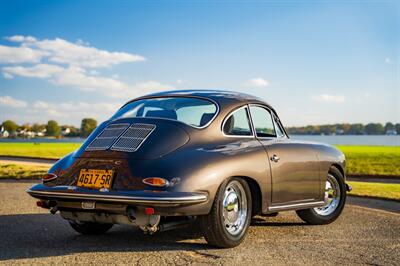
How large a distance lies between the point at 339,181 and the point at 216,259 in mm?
3454

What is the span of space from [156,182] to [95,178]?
723mm

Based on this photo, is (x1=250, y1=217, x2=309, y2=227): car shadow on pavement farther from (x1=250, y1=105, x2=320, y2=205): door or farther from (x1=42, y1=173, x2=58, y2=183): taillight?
(x1=42, y1=173, x2=58, y2=183): taillight

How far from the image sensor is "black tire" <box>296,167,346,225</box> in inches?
283

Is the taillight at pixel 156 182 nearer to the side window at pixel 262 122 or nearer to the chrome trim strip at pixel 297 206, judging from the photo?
the chrome trim strip at pixel 297 206

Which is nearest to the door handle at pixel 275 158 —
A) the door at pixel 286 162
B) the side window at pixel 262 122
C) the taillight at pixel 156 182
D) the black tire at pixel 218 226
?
the door at pixel 286 162

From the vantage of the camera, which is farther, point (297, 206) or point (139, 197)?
point (297, 206)

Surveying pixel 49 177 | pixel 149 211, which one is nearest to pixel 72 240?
pixel 49 177

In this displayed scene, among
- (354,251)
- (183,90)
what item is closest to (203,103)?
(183,90)

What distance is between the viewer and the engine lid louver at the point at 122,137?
520cm

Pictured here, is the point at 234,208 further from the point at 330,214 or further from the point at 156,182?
the point at 330,214

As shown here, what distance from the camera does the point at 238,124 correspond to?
5941 mm

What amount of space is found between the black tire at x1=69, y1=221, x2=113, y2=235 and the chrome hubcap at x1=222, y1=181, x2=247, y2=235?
1.76m

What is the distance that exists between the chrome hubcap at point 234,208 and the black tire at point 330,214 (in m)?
1.98

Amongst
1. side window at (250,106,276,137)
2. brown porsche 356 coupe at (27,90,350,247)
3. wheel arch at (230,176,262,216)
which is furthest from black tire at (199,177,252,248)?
side window at (250,106,276,137)
